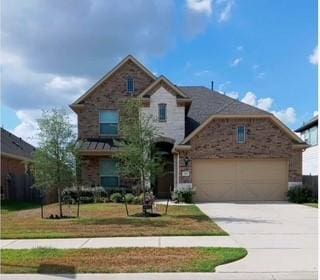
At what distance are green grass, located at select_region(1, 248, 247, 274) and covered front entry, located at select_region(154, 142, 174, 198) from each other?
17877 millimetres

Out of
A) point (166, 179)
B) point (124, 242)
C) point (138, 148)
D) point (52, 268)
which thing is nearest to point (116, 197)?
point (166, 179)

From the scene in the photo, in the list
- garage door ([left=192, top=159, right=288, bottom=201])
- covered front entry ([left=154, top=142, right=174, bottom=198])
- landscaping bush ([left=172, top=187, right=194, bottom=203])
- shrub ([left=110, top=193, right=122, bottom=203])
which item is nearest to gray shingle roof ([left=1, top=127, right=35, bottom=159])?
shrub ([left=110, top=193, right=122, bottom=203])

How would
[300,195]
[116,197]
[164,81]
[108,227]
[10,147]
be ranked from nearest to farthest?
[108,227] < [300,195] < [116,197] < [164,81] < [10,147]

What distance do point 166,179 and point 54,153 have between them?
13.0m

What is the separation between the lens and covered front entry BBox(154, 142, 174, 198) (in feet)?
89.1

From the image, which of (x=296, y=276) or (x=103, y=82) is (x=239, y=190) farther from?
(x=296, y=276)

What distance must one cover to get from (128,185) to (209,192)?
5.48m

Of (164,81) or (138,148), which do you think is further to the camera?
(164,81)

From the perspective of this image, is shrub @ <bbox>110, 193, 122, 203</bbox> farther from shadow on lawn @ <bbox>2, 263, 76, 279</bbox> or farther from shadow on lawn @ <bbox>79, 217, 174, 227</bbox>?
shadow on lawn @ <bbox>2, 263, 76, 279</bbox>

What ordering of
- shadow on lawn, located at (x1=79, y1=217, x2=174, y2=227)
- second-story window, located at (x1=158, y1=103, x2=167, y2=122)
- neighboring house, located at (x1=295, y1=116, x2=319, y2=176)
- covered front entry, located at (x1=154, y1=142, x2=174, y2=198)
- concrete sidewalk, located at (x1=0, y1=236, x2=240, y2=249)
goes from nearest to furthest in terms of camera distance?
concrete sidewalk, located at (x1=0, y1=236, x2=240, y2=249) → shadow on lawn, located at (x1=79, y1=217, x2=174, y2=227) → second-story window, located at (x1=158, y1=103, x2=167, y2=122) → covered front entry, located at (x1=154, y1=142, x2=174, y2=198) → neighboring house, located at (x1=295, y1=116, x2=319, y2=176)

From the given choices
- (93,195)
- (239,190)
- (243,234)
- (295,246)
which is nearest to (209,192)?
(239,190)

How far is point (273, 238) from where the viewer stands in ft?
35.3

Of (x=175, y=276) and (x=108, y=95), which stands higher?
(x=108, y=95)

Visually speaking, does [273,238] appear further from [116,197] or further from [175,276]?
[116,197]
